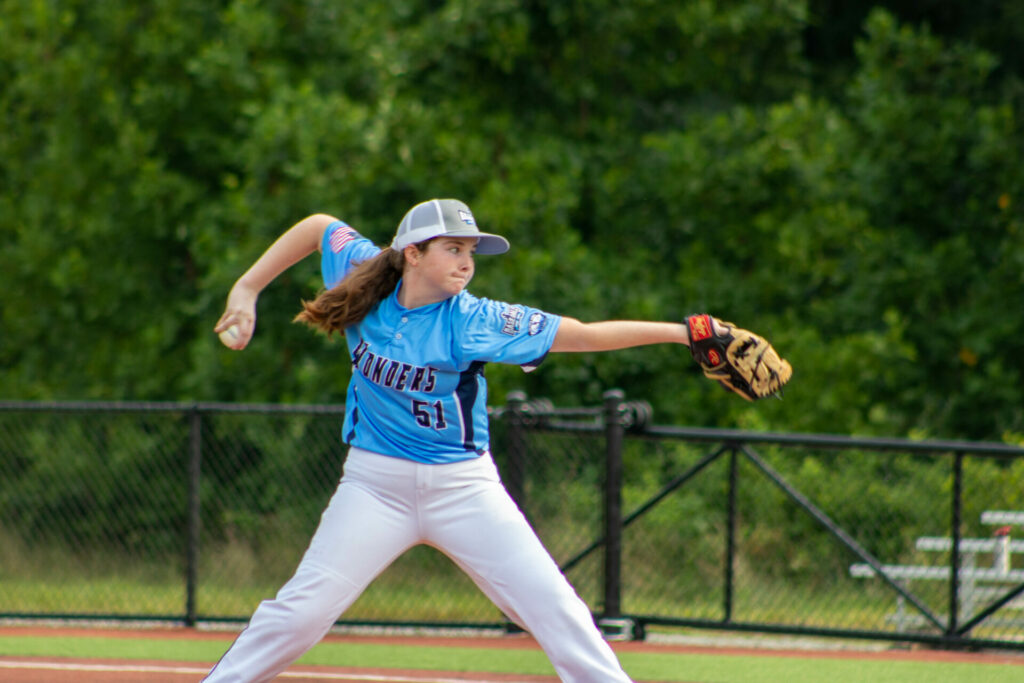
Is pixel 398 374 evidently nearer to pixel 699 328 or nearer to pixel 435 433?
pixel 435 433

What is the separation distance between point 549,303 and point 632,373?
1496 mm

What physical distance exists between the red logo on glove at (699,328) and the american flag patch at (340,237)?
1441mm

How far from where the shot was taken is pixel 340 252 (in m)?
4.55

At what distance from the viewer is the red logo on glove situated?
3955 mm

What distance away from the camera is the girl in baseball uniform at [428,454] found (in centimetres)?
394

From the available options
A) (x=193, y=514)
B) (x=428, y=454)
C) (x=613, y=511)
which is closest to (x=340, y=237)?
(x=428, y=454)

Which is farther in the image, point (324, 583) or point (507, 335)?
point (507, 335)

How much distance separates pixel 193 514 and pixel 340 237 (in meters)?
4.23

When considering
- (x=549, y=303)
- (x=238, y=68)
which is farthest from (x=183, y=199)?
(x=549, y=303)

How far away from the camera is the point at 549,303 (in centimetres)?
1233

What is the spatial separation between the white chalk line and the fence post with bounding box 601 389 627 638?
5.50 ft

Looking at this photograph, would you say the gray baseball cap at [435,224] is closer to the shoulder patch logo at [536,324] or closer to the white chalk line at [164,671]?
the shoulder patch logo at [536,324]

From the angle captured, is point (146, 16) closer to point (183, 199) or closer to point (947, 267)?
point (183, 199)

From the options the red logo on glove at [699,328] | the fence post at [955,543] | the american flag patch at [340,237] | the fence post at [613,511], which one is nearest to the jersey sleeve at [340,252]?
the american flag patch at [340,237]
